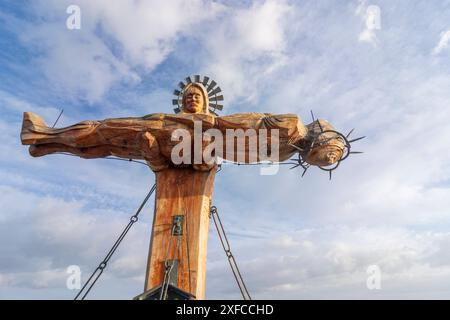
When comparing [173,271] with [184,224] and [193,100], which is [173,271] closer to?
[184,224]

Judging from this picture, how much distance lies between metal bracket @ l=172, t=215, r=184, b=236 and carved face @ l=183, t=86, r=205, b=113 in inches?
50.1

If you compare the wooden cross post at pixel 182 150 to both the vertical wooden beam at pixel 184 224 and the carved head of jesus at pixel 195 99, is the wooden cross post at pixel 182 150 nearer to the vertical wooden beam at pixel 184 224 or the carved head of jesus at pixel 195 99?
the vertical wooden beam at pixel 184 224

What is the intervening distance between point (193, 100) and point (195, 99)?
0.09 ft

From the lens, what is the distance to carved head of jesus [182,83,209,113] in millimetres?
4483

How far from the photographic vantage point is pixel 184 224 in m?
3.92

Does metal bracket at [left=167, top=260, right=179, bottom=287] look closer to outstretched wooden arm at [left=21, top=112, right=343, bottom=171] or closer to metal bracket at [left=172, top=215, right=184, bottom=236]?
metal bracket at [left=172, top=215, right=184, bottom=236]

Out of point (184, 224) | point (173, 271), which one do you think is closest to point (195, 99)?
point (184, 224)

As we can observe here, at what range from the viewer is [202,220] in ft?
12.9

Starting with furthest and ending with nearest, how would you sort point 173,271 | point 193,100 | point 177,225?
point 193,100 → point 177,225 → point 173,271

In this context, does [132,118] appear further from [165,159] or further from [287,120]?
[287,120]
